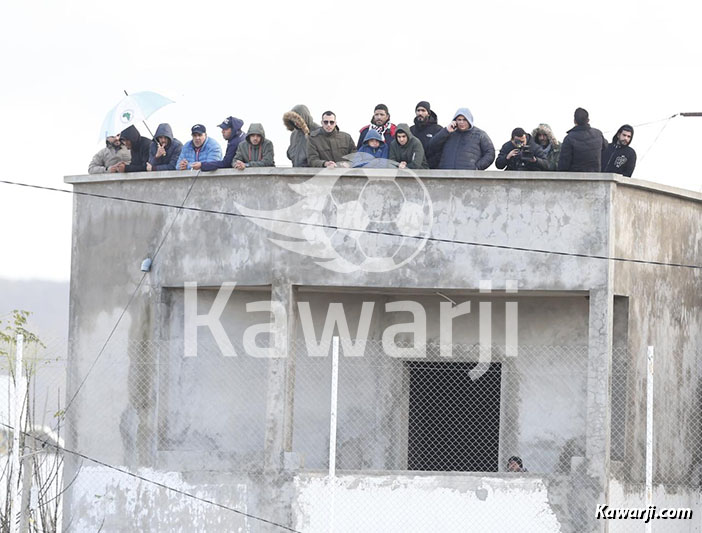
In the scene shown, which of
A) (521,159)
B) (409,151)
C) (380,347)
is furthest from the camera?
(380,347)

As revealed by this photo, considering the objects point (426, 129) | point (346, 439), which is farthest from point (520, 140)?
point (346, 439)

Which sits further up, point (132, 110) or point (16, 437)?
point (132, 110)

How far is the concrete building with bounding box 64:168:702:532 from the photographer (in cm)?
1653

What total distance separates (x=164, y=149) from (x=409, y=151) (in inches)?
133

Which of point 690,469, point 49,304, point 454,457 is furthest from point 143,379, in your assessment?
point 49,304

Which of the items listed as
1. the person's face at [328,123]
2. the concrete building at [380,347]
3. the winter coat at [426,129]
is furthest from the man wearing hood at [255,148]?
the winter coat at [426,129]

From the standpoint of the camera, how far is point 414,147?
17.1 metres

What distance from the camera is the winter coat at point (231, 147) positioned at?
1748 cm

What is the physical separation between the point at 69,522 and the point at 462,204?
6286 mm

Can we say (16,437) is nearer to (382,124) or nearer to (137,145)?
(137,145)

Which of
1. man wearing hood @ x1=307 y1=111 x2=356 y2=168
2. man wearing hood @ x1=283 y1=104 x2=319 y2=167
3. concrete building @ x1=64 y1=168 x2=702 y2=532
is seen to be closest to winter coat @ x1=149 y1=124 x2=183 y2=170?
concrete building @ x1=64 y1=168 x2=702 y2=532

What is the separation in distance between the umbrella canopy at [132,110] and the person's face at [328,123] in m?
2.34

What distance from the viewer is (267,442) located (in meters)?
16.8

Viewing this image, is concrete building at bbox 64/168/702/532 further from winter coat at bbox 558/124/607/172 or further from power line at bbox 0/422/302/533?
winter coat at bbox 558/124/607/172
